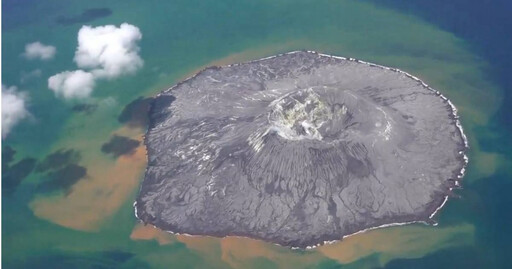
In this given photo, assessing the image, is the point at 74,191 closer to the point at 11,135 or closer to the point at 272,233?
the point at 11,135

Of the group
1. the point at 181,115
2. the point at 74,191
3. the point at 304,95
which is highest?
the point at 304,95

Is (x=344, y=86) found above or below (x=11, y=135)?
above

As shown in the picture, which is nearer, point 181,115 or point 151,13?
point 181,115

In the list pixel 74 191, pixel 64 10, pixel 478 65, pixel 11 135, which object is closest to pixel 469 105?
pixel 478 65
